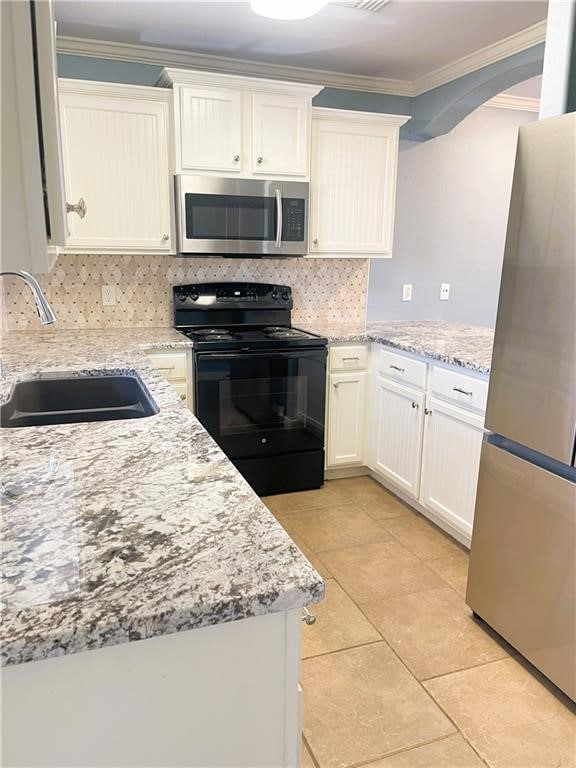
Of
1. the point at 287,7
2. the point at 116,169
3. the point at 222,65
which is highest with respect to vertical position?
the point at 222,65

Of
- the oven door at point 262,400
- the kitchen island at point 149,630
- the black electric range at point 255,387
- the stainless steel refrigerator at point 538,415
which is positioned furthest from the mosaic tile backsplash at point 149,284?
the kitchen island at point 149,630

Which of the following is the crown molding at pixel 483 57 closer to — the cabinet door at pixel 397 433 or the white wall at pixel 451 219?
the white wall at pixel 451 219

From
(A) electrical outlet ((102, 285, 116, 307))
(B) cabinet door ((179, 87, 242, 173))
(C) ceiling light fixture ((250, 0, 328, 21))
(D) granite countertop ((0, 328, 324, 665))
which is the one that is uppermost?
(C) ceiling light fixture ((250, 0, 328, 21))

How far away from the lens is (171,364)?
2.91m

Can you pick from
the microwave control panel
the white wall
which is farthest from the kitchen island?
the white wall

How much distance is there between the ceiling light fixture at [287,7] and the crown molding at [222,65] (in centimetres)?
106

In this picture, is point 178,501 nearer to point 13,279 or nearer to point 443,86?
point 13,279

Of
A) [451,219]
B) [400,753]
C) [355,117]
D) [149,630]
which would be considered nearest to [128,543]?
[149,630]

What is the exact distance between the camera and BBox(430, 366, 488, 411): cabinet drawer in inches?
93.7

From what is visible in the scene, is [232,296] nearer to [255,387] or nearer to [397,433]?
[255,387]

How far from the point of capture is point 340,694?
178cm

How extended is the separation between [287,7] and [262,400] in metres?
1.81

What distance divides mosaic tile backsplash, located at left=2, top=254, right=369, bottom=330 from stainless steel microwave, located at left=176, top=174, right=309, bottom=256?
36 cm

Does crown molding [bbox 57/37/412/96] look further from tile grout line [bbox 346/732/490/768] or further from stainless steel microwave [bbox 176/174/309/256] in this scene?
tile grout line [bbox 346/732/490/768]
